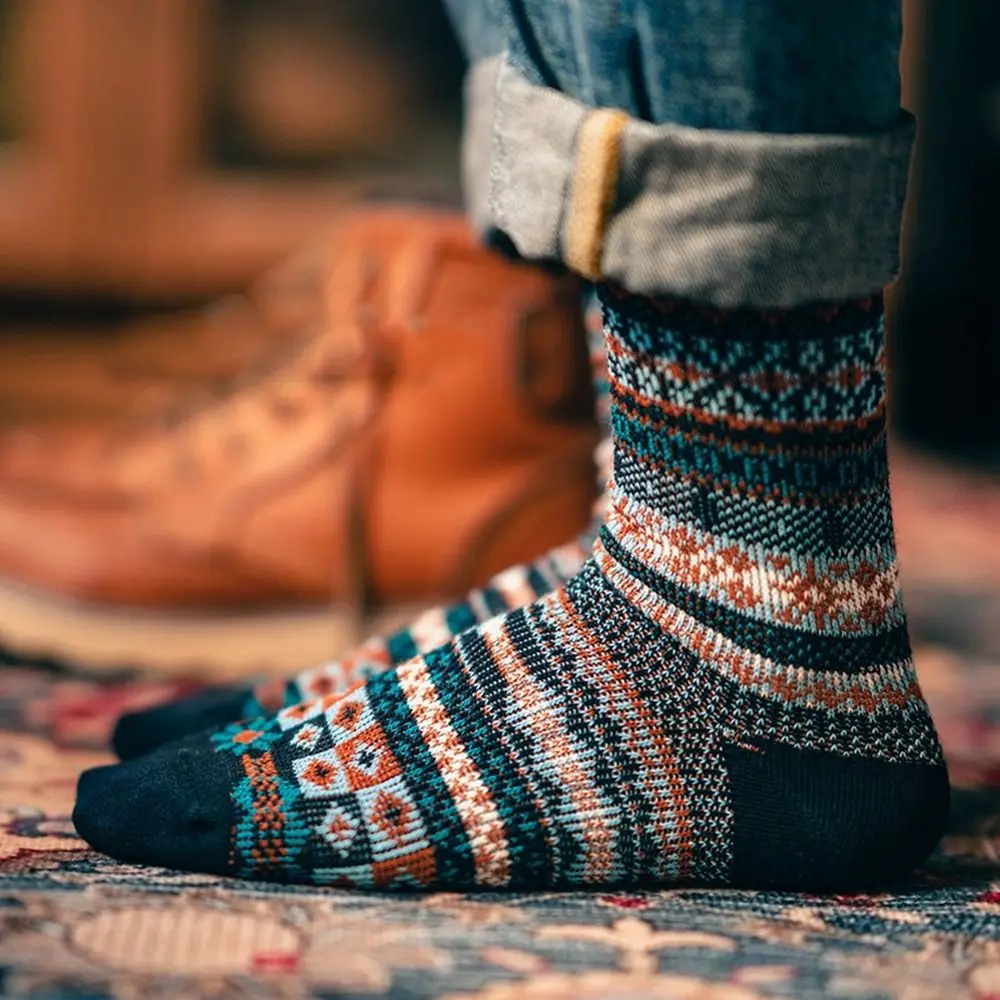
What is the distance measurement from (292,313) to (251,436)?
17 centimetres

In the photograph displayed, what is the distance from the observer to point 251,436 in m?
0.93

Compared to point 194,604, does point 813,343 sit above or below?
above

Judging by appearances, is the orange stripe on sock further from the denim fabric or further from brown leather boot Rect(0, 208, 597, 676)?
brown leather boot Rect(0, 208, 597, 676)

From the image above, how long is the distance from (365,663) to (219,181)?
4.47 feet

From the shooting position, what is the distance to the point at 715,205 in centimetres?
42

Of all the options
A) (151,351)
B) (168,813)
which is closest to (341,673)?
(168,813)

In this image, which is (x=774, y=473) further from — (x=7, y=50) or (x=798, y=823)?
(x=7, y=50)

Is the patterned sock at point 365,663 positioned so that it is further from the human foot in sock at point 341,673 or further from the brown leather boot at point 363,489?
the brown leather boot at point 363,489

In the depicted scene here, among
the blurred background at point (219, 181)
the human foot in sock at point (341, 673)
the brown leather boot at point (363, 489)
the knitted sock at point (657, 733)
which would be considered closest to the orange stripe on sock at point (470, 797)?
the knitted sock at point (657, 733)

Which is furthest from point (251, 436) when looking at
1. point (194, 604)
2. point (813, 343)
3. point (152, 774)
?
point (813, 343)

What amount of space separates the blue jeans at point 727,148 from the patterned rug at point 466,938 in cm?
22

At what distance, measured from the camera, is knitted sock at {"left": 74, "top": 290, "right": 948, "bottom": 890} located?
1.58 ft

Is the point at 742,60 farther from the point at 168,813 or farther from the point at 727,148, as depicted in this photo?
the point at 168,813

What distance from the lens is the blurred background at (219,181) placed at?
6.02 ft
